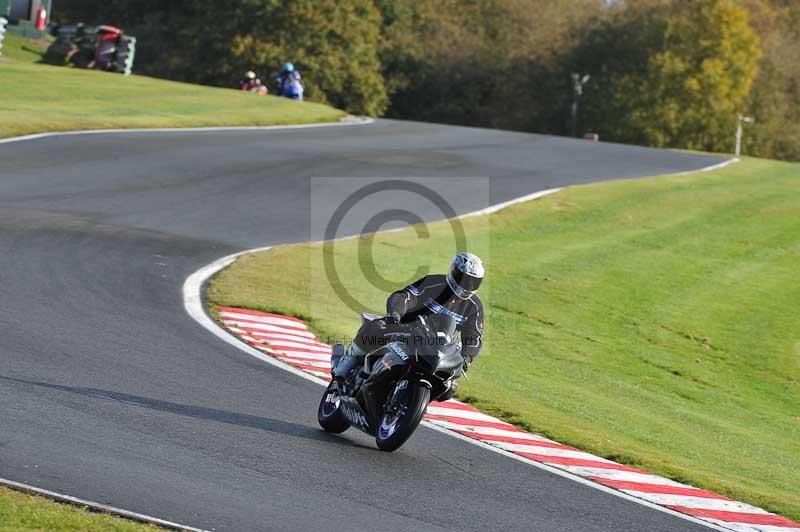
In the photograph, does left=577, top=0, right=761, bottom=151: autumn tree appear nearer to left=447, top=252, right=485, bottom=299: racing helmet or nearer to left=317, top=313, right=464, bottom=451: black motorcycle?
left=317, top=313, right=464, bottom=451: black motorcycle

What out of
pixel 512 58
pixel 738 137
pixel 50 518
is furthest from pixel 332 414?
pixel 512 58

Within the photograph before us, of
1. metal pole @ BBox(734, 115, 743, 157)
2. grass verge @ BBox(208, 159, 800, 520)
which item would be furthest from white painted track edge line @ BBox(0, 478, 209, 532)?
metal pole @ BBox(734, 115, 743, 157)

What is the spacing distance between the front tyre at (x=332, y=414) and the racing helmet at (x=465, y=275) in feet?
4.94

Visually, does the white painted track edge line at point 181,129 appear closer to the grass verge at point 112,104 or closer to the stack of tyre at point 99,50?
the grass verge at point 112,104

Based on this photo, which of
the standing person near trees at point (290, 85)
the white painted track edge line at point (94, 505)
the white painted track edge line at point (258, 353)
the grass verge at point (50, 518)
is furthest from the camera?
the standing person near trees at point (290, 85)

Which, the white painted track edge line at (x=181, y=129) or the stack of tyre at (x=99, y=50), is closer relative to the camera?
the white painted track edge line at (x=181, y=129)

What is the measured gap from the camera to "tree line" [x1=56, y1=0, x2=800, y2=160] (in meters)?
73.1

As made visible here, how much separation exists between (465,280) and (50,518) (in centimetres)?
394

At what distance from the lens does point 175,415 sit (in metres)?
9.88

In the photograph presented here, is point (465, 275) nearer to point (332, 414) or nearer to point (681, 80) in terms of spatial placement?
point (332, 414)

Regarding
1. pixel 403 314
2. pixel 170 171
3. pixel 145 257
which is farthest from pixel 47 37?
pixel 403 314

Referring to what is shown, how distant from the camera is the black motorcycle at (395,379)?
9.54m

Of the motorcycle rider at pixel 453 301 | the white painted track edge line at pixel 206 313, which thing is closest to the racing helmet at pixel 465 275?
the motorcycle rider at pixel 453 301

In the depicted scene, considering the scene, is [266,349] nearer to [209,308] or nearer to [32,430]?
[209,308]
